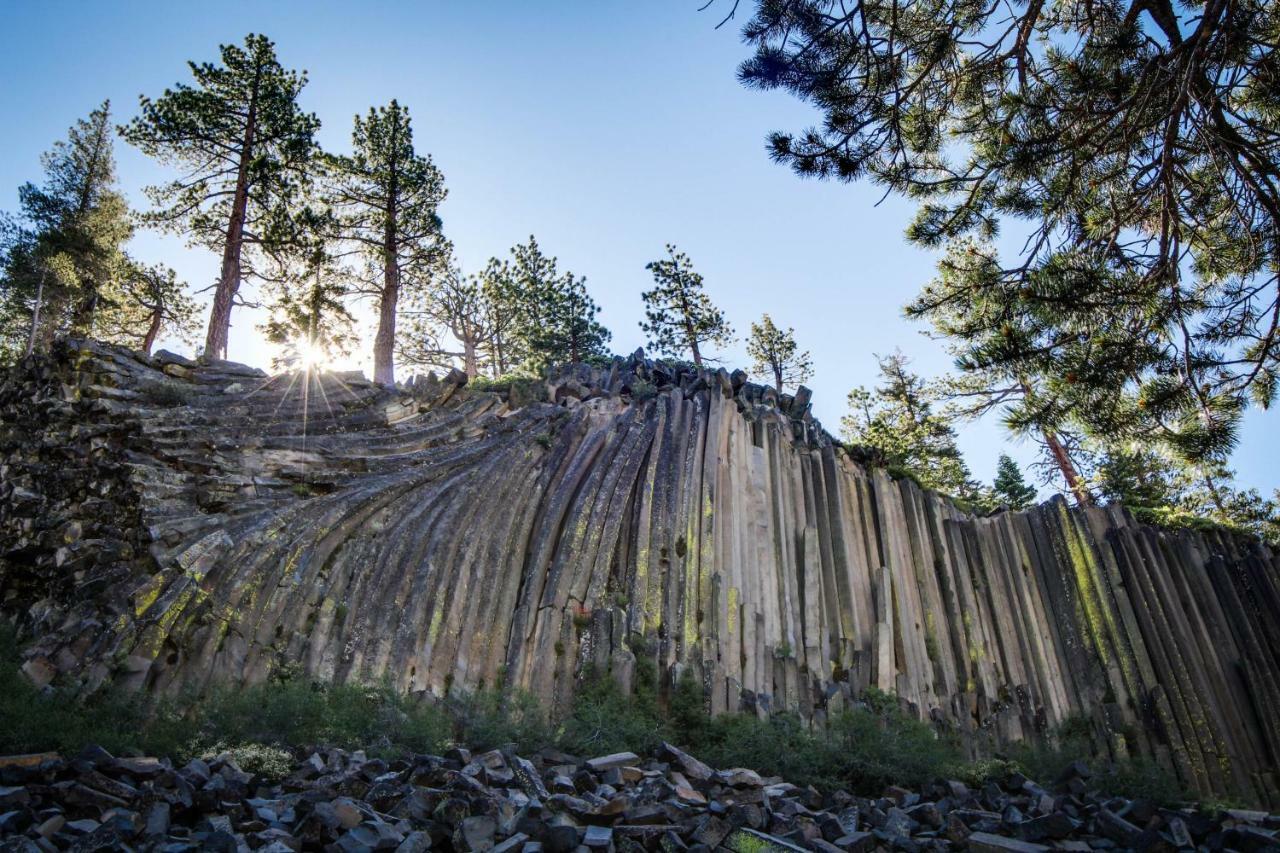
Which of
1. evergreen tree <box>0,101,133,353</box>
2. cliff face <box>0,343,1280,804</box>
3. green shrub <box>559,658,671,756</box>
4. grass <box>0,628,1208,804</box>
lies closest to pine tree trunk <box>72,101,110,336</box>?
evergreen tree <box>0,101,133,353</box>

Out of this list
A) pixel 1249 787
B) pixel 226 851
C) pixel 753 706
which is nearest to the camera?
pixel 226 851

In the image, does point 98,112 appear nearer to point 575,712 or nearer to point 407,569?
point 407,569

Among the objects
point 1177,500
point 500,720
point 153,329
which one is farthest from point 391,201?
point 1177,500

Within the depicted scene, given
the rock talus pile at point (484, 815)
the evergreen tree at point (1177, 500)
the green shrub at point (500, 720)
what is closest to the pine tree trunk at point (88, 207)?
the green shrub at point (500, 720)

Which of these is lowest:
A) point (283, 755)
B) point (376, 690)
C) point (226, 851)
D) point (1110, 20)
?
point (226, 851)

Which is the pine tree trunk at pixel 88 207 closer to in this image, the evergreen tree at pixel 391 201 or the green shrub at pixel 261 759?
the evergreen tree at pixel 391 201

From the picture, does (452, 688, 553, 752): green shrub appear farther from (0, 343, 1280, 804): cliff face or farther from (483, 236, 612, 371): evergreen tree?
(483, 236, 612, 371): evergreen tree

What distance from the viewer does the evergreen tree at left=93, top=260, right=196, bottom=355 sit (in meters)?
25.6

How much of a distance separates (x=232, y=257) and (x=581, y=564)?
1367 centimetres

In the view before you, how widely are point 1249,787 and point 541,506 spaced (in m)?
13.4

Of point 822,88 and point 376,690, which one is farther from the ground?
point 822,88

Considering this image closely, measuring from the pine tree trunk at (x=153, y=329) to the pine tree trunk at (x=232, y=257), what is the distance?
9217 mm

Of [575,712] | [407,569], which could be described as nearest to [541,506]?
[407,569]

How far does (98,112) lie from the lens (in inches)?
1201
